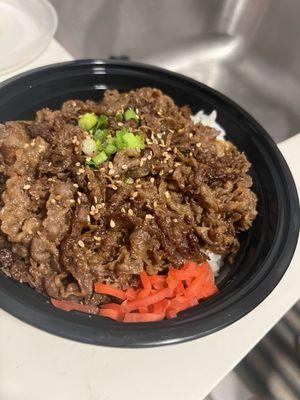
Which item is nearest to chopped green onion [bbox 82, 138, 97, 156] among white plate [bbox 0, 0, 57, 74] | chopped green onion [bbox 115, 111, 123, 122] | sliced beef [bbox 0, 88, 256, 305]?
sliced beef [bbox 0, 88, 256, 305]

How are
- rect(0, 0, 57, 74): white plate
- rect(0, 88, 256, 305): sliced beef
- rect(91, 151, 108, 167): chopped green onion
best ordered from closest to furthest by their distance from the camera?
rect(0, 88, 256, 305): sliced beef
rect(91, 151, 108, 167): chopped green onion
rect(0, 0, 57, 74): white plate

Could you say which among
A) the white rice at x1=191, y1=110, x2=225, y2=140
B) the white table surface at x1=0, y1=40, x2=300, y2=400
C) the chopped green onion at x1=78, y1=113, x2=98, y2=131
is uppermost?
the white rice at x1=191, y1=110, x2=225, y2=140

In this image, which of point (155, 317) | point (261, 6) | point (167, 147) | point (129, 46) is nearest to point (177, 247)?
point (155, 317)

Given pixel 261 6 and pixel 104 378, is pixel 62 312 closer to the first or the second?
pixel 104 378

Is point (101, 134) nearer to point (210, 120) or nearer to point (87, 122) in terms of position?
point (87, 122)

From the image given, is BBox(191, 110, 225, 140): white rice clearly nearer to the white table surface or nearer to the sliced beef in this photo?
the sliced beef

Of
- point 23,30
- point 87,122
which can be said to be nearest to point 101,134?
point 87,122

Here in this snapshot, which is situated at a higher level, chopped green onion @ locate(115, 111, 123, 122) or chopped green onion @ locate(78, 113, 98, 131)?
chopped green onion @ locate(115, 111, 123, 122)
